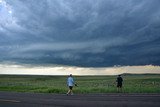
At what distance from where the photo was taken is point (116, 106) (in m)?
17.2

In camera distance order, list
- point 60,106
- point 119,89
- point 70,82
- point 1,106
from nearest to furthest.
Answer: point 60,106 → point 1,106 → point 70,82 → point 119,89

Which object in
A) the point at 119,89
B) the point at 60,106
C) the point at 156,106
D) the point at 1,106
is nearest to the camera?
→ the point at 156,106

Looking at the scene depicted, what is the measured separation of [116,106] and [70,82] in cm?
1518

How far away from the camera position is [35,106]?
1812 cm

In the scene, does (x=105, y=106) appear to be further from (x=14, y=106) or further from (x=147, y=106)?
(x=14, y=106)

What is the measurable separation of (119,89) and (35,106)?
19.0 meters

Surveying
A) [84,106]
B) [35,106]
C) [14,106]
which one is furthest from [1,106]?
[84,106]

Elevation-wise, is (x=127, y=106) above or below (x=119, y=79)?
below

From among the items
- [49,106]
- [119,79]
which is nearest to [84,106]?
[49,106]

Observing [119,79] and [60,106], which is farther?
[119,79]

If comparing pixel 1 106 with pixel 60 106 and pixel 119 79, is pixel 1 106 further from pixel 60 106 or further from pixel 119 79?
pixel 119 79

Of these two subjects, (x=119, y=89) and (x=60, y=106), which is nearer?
(x=60, y=106)

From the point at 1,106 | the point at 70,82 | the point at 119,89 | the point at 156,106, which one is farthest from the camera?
the point at 119,89

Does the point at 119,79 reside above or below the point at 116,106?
above
